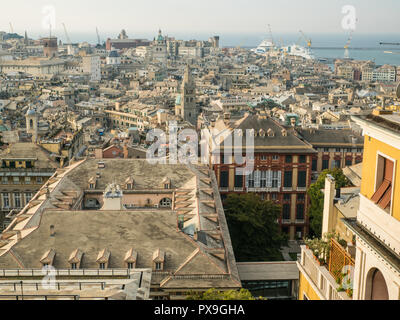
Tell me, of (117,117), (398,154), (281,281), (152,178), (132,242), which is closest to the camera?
(398,154)

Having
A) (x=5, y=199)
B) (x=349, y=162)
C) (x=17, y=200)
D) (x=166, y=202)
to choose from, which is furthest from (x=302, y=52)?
(x=166, y=202)

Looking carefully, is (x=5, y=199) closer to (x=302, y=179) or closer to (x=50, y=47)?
(x=302, y=179)

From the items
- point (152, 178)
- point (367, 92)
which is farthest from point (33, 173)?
point (367, 92)

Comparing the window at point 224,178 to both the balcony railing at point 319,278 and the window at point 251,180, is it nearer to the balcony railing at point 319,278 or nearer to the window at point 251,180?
the window at point 251,180

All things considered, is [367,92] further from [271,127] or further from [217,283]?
[217,283]

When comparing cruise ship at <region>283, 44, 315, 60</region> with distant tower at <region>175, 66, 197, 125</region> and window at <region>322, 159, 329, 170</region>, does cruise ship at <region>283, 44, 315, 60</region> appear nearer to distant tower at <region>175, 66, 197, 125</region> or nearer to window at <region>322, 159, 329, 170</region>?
distant tower at <region>175, 66, 197, 125</region>

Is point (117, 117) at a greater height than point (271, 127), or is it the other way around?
point (271, 127)

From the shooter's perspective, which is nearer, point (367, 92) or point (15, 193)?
point (15, 193)
